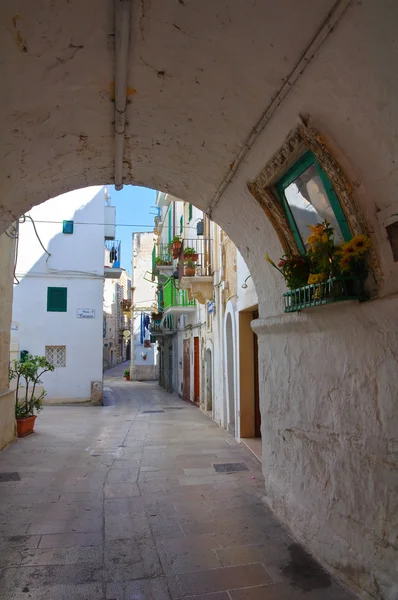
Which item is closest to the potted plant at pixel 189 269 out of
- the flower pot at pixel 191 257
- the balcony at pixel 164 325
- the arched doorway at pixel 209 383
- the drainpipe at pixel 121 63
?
the flower pot at pixel 191 257

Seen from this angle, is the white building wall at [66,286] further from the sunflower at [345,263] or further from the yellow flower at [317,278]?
the sunflower at [345,263]

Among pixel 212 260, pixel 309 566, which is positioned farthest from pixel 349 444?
pixel 212 260

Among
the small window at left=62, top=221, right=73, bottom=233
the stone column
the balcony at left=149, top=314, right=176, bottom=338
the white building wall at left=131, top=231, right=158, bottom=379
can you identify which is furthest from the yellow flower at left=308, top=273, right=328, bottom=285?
the white building wall at left=131, top=231, right=158, bottom=379

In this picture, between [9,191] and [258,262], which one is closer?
[9,191]

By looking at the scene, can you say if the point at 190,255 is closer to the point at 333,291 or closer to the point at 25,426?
the point at 25,426

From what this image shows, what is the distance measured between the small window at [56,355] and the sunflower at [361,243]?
15.3m

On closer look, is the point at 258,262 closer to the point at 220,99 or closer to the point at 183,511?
the point at 220,99

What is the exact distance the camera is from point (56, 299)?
56.2ft

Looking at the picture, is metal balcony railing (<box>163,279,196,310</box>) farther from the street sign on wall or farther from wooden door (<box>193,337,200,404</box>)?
the street sign on wall

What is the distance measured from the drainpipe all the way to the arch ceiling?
0.04 meters

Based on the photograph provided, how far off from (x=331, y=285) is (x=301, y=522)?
2.30 metres

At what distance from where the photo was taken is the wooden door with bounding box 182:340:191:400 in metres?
17.4

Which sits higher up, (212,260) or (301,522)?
(212,260)

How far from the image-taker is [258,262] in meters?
5.18
